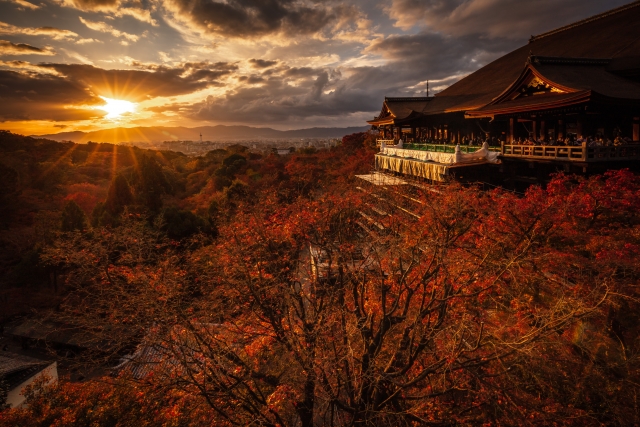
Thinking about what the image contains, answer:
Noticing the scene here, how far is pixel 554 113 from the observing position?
50.0ft

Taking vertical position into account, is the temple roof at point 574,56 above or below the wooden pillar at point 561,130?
above

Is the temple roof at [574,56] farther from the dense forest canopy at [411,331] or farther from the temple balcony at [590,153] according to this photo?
the dense forest canopy at [411,331]

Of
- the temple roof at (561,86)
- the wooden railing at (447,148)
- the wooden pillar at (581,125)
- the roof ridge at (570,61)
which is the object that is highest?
the roof ridge at (570,61)

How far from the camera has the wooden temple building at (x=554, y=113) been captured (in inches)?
502

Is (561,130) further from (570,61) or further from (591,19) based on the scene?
(591,19)

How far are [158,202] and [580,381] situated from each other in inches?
1427

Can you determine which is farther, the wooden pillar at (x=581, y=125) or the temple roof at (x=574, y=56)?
the temple roof at (x=574, y=56)

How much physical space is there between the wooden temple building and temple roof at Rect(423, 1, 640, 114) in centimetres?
5

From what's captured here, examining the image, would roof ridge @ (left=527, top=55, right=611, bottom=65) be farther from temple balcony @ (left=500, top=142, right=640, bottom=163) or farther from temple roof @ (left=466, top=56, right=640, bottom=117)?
temple balcony @ (left=500, top=142, right=640, bottom=163)

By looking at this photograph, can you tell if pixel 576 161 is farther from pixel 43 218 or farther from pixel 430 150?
pixel 43 218

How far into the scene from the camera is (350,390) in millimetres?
8820

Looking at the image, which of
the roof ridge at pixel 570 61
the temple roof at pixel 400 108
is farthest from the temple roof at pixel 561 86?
the temple roof at pixel 400 108

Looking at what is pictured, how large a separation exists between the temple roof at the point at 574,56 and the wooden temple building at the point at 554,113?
2.1 inches

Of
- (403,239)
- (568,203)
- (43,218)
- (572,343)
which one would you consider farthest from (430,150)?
(43,218)
